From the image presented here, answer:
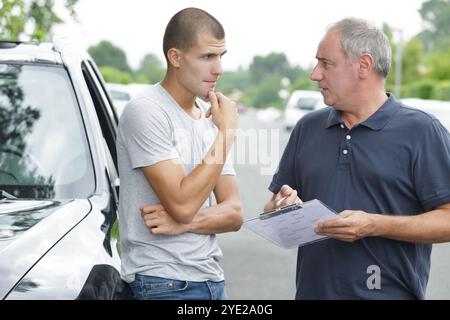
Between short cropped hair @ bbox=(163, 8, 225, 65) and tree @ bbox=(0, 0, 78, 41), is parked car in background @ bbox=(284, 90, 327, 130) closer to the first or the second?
tree @ bbox=(0, 0, 78, 41)

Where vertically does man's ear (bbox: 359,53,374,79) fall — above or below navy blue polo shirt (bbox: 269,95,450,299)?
above

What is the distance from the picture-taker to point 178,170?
10.4 feet

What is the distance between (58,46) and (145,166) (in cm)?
174

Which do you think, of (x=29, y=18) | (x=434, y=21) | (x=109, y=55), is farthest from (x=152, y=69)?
(x=29, y=18)

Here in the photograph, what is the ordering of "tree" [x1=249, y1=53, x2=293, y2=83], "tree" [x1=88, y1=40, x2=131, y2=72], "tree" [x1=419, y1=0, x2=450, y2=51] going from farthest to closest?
"tree" [x1=249, y1=53, x2=293, y2=83] < "tree" [x1=419, y1=0, x2=450, y2=51] < "tree" [x1=88, y1=40, x2=131, y2=72]

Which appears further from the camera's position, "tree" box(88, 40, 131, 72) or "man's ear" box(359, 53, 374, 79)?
"tree" box(88, 40, 131, 72)

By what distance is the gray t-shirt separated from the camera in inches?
125

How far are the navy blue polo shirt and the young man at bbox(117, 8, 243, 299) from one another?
363 mm

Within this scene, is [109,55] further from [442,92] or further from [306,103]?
[442,92]

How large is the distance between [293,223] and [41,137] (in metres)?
1.63

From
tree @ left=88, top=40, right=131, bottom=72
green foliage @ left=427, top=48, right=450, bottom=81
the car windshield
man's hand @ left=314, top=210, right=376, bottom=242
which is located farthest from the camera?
tree @ left=88, top=40, right=131, bottom=72

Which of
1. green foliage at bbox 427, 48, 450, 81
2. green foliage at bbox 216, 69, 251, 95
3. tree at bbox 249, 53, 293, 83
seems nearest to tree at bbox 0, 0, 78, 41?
green foliage at bbox 427, 48, 450, 81

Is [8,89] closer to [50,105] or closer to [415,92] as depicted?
[50,105]
